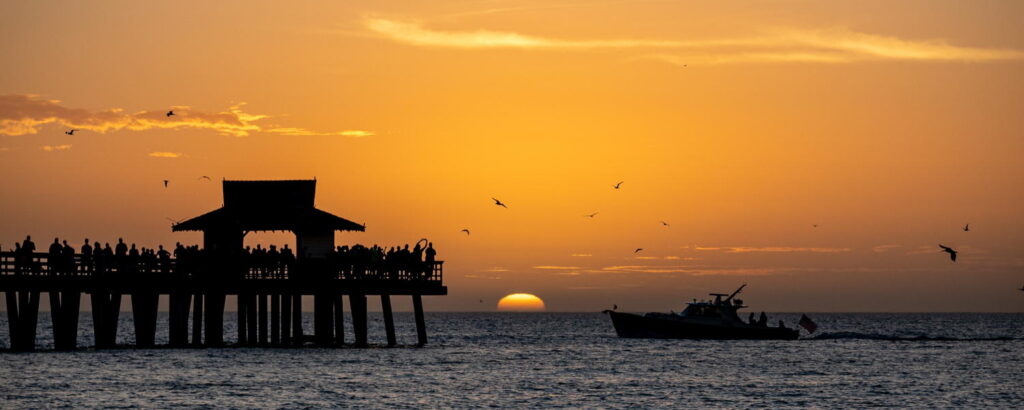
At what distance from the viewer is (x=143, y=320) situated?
62.5m

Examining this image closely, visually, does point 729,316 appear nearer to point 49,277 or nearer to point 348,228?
point 348,228

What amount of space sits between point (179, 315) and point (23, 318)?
6117 millimetres

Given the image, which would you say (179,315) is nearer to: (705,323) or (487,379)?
(487,379)

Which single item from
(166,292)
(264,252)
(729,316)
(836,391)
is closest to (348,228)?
(264,252)

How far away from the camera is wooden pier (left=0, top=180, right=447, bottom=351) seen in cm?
5866

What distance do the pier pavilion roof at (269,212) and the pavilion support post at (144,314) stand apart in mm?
3097

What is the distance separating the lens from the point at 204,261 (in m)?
59.9

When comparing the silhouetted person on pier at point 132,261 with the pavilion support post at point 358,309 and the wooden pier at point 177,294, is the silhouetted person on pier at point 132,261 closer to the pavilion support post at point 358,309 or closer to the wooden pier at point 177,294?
the wooden pier at point 177,294

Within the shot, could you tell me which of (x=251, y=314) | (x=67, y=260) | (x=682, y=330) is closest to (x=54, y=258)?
(x=67, y=260)

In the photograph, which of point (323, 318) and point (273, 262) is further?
point (323, 318)

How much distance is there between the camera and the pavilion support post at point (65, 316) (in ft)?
194

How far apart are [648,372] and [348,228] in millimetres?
13812

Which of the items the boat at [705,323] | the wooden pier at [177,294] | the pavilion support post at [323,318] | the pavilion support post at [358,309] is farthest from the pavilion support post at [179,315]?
the boat at [705,323]

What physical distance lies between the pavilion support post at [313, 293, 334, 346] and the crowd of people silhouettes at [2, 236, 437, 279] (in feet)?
11.6
